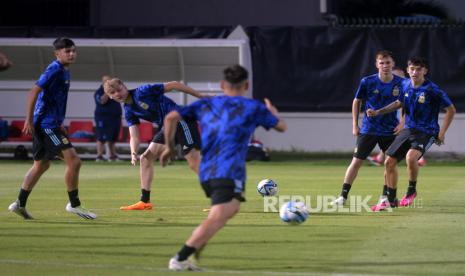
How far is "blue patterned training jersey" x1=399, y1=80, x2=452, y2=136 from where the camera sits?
47.5 feet

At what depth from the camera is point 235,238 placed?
11.2 metres

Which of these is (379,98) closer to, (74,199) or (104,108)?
(74,199)

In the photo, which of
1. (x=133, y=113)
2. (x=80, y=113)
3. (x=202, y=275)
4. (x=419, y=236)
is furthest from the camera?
(x=80, y=113)

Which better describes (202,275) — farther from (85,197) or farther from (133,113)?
(85,197)

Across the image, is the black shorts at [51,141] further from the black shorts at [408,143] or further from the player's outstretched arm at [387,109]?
the black shorts at [408,143]

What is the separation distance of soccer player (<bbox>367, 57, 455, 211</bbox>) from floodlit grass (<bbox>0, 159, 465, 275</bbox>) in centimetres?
56

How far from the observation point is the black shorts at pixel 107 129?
2658 centimetres

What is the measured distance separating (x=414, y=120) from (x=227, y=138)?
617cm

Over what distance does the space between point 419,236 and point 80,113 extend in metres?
18.6

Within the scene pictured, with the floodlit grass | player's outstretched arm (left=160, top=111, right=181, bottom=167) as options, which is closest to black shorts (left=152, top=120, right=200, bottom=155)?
the floodlit grass

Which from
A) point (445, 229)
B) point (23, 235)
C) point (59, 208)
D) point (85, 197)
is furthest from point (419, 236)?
point (85, 197)

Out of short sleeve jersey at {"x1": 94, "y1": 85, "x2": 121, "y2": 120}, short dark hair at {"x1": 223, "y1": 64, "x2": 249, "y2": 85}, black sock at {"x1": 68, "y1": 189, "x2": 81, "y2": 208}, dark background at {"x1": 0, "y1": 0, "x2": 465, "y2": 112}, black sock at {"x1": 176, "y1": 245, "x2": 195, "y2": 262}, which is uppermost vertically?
short dark hair at {"x1": 223, "y1": 64, "x2": 249, "y2": 85}

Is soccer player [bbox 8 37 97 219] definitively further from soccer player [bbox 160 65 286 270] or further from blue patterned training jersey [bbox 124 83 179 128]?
soccer player [bbox 160 65 286 270]

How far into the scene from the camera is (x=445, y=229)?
39.4 ft
